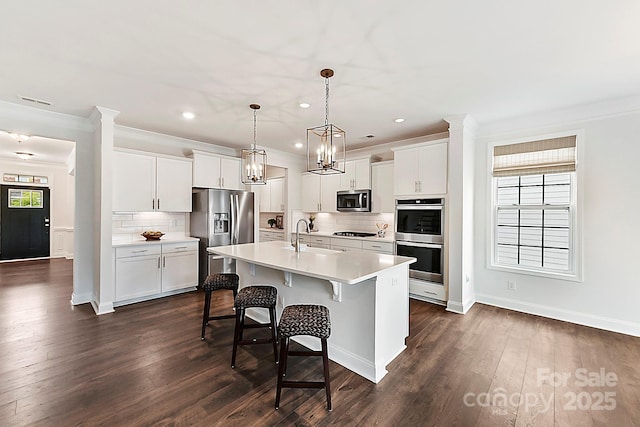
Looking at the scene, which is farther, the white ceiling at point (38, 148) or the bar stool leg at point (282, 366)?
the white ceiling at point (38, 148)

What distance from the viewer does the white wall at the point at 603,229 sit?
313cm

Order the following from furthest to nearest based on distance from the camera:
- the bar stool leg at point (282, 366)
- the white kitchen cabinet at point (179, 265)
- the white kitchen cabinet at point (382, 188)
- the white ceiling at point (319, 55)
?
1. the white kitchen cabinet at point (382, 188)
2. the white kitchen cabinet at point (179, 265)
3. the bar stool leg at point (282, 366)
4. the white ceiling at point (319, 55)

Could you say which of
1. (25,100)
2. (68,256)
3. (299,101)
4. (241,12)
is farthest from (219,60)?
(68,256)

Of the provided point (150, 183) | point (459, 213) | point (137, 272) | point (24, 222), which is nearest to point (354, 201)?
point (459, 213)

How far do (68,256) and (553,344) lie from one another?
35.2ft

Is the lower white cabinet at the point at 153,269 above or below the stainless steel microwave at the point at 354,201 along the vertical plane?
below

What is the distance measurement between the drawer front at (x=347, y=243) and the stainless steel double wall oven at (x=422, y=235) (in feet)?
2.44

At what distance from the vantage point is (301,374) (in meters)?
2.31

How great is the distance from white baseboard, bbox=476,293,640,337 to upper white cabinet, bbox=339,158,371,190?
102 inches

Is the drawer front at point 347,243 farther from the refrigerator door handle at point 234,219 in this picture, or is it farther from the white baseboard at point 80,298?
the white baseboard at point 80,298

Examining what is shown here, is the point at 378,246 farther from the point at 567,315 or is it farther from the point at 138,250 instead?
the point at 138,250

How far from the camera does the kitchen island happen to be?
2.25 metres

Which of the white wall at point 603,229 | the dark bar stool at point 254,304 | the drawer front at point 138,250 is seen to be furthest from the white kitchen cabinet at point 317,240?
the white wall at point 603,229

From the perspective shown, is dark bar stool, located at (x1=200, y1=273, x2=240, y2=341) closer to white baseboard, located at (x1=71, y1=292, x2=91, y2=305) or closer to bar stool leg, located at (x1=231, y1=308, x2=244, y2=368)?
bar stool leg, located at (x1=231, y1=308, x2=244, y2=368)
